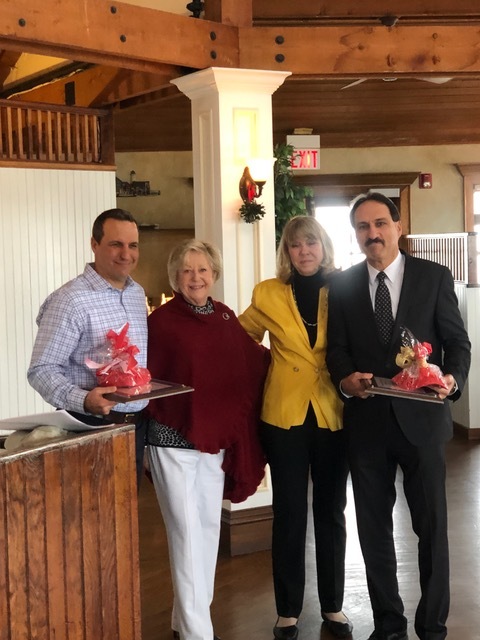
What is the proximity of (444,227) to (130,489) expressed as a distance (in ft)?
32.8

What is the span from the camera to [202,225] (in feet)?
16.6

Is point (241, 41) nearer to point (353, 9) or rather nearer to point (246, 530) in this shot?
point (353, 9)

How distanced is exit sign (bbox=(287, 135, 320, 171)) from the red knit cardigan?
7658 mm

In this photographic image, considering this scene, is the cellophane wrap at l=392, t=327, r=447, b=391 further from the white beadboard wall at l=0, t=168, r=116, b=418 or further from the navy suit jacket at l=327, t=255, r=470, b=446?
the white beadboard wall at l=0, t=168, r=116, b=418

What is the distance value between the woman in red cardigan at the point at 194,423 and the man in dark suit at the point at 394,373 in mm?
426

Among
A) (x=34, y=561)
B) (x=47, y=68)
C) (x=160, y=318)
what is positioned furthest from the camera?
(x=47, y=68)

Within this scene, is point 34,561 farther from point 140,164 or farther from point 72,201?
point 140,164

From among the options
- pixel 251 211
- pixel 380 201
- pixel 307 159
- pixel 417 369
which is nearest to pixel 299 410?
pixel 417 369

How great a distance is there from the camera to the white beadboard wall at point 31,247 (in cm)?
688

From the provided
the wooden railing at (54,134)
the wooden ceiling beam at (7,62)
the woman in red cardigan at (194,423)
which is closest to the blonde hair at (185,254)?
the woman in red cardigan at (194,423)

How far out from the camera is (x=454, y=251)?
30.9ft

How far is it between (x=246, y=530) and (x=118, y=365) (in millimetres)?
2329

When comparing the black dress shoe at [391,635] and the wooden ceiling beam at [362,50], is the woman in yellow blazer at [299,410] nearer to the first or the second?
the black dress shoe at [391,635]

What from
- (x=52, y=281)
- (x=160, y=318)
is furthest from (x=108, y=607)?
(x=52, y=281)
